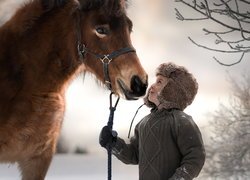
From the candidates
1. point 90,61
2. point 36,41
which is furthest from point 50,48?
point 90,61

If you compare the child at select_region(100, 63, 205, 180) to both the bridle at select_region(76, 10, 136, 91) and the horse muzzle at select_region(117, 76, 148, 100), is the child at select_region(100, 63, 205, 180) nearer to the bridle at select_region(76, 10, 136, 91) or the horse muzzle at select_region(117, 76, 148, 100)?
the horse muzzle at select_region(117, 76, 148, 100)

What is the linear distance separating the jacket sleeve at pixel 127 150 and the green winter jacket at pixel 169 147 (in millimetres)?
196

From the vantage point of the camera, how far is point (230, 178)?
1861 inches

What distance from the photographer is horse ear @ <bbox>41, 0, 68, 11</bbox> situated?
14.5 feet

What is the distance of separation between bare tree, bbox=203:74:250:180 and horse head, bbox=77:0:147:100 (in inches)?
1426

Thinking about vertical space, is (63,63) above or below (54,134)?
above

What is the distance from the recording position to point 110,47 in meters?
4.02

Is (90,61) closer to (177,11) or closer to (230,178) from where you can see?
(177,11)

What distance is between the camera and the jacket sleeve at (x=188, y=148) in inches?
132

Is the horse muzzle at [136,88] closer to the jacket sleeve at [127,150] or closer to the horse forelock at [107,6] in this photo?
the jacket sleeve at [127,150]

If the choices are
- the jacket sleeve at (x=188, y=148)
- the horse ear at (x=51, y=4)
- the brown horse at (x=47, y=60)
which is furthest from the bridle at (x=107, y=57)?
the jacket sleeve at (x=188, y=148)

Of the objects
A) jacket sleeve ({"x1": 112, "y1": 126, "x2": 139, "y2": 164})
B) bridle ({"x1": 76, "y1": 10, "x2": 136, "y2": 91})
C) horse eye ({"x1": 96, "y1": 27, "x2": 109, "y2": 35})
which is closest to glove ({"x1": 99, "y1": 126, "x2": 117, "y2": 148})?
jacket sleeve ({"x1": 112, "y1": 126, "x2": 139, "y2": 164})

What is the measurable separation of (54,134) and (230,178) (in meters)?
45.0

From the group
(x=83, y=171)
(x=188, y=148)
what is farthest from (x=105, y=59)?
(x=83, y=171)
